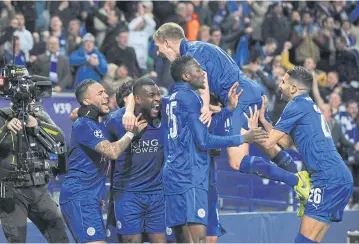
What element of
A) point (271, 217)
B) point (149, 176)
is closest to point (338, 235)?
point (271, 217)

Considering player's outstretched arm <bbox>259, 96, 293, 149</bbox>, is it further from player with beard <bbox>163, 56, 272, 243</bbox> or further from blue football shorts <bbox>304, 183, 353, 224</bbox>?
player with beard <bbox>163, 56, 272, 243</bbox>

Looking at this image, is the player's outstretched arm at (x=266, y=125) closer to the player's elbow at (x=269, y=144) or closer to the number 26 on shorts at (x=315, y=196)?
the player's elbow at (x=269, y=144)

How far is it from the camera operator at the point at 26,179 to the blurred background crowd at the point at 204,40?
501cm

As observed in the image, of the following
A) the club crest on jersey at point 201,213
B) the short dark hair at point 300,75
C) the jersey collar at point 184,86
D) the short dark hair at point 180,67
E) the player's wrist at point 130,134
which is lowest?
the club crest on jersey at point 201,213

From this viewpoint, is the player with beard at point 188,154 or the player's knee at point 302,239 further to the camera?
the player's knee at point 302,239

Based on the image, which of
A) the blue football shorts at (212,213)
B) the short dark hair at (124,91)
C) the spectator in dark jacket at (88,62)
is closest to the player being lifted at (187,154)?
the blue football shorts at (212,213)

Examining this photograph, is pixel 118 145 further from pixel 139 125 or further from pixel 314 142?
pixel 314 142

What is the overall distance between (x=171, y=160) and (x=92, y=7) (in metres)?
9.16

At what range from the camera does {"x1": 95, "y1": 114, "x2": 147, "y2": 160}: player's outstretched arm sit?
10.2m

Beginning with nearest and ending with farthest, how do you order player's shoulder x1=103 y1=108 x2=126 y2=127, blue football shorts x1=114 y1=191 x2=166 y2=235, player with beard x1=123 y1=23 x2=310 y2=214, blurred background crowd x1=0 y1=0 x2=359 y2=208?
1. player with beard x1=123 y1=23 x2=310 y2=214
2. blue football shorts x1=114 y1=191 x2=166 y2=235
3. player's shoulder x1=103 y1=108 x2=126 y2=127
4. blurred background crowd x1=0 y1=0 x2=359 y2=208

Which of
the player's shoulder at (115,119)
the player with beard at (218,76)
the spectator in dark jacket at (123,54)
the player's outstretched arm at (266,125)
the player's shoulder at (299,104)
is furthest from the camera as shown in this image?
the spectator in dark jacket at (123,54)

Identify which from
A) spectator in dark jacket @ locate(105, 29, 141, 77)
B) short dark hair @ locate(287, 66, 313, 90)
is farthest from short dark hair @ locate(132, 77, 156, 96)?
spectator in dark jacket @ locate(105, 29, 141, 77)

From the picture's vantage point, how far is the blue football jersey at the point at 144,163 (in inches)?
413

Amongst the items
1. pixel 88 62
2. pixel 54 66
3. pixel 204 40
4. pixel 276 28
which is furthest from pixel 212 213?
pixel 276 28
